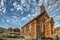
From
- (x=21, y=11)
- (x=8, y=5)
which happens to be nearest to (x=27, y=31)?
(x=21, y=11)

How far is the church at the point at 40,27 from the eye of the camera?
807 centimetres

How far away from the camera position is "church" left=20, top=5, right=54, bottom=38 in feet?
26.5

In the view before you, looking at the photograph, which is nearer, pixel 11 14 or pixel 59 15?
pixel 11 14

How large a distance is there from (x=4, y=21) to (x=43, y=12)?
2.56 m

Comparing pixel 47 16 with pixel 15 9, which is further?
pixel 47 16

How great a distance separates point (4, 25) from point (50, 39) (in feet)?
9.58

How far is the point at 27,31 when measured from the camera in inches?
338

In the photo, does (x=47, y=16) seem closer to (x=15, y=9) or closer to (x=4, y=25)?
(x=15, y=9)

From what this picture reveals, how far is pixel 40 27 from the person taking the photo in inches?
325

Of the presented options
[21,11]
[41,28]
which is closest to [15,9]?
[21,11]

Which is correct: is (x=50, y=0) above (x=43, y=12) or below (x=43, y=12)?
above

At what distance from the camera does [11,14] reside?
7.66 m

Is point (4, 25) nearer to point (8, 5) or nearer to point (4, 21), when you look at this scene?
point (4, 21)

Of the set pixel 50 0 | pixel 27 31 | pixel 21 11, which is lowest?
pixel 27 31
